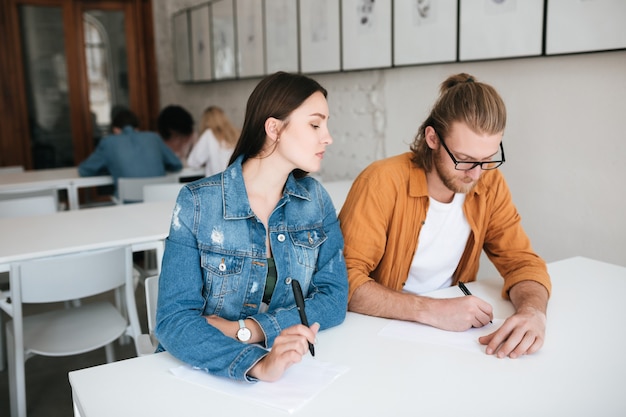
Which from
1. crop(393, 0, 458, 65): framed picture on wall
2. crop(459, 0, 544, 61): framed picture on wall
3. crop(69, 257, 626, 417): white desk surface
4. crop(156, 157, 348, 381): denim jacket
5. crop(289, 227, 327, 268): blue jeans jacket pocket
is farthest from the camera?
crop(393, 0, 458, 65): framed picture on wall

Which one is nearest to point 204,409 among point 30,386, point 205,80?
point 30,386

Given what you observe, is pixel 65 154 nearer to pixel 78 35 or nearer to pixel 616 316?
pixel 78 35

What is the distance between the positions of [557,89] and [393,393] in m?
1.93

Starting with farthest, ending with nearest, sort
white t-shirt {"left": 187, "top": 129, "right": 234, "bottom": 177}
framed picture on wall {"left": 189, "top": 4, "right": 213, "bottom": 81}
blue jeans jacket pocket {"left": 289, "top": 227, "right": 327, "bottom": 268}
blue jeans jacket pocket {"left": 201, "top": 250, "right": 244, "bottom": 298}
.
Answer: framed picture on wall {"left": 189, "top": 4, "right": 213, "bottom": 81}, white t-shirt {"left": 187, "top": 129, "right": 234, "bottom": 177}, blue jeans jacket pocket {"left": 289, "top": 227, "right": 327, "bottom": 268}, blue jeans jacket pocket {"left": 201, "top": 250, "right": 244, "bottom": 298}

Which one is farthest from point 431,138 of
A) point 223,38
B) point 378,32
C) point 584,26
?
point 223,38

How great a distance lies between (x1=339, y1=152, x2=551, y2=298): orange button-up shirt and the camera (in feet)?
5.15

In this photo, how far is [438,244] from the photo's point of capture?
1731mm

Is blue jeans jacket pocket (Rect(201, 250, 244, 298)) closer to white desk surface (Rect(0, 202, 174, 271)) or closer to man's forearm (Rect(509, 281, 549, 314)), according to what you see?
man's forearm (Rect(509, 281, 549, 314))

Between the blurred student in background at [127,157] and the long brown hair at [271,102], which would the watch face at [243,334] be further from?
the blurred student in background at [127,157]

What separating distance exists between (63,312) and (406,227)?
145cm

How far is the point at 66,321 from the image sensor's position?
2.21m

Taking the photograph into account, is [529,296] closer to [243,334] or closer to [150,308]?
[243,334]

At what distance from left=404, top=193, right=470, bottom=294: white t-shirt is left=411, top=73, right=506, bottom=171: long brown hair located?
0.44 feet

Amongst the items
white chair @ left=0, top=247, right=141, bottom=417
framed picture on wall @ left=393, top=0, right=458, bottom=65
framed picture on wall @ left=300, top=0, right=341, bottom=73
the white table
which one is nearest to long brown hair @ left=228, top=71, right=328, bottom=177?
white chair @ left=0, top=247, right=141, bottom=417
